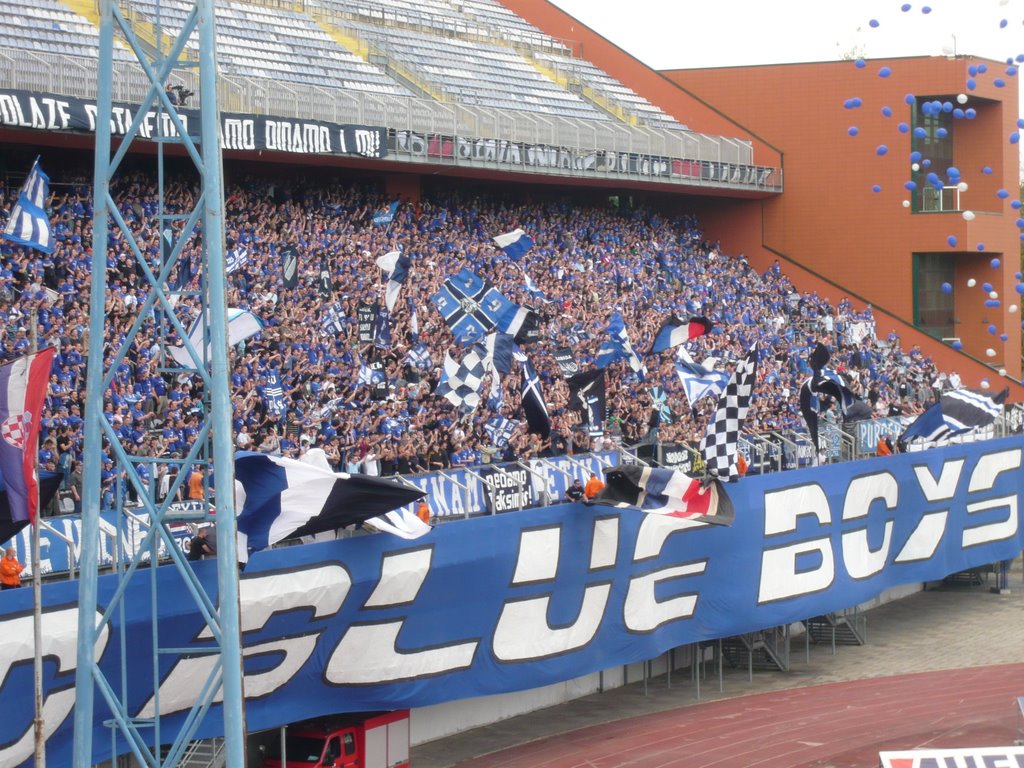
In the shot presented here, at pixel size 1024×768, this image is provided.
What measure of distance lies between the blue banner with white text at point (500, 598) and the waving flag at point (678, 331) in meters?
3.30

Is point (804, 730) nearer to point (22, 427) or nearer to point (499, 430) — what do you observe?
point (499, 430)

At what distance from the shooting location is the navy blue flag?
26.1 meters

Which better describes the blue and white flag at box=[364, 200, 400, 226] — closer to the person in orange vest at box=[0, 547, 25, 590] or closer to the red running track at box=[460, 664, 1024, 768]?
the red running track at box=[460, 664, 1024, 768]

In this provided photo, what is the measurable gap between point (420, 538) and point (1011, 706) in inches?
442

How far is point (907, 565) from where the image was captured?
98.9 ft

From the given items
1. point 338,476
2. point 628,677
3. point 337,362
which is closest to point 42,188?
point 337,362

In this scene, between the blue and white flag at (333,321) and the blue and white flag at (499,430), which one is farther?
the blue and white flag at (333,321)

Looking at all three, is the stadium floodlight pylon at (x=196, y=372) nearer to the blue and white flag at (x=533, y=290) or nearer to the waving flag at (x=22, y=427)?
the waving flag at (x=22, y=427)

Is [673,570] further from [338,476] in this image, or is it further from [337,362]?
[338,476]

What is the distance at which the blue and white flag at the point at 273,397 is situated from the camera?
23.2m

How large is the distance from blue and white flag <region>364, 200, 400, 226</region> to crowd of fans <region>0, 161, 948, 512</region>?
26 cm

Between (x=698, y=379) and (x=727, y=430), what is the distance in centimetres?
304

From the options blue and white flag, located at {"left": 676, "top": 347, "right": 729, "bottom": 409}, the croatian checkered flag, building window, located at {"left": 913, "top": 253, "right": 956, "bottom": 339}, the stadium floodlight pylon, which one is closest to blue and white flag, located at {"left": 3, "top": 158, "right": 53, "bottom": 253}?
the stadium floodlight pylon

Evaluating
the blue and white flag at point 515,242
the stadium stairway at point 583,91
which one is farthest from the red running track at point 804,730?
the stadium stairway at point 583,91
